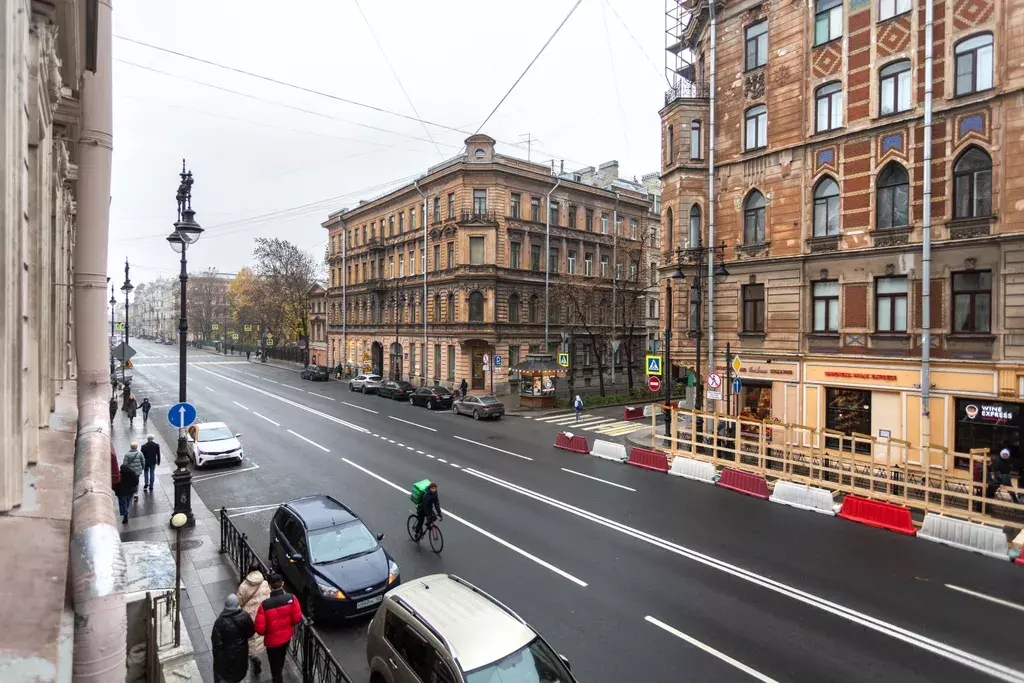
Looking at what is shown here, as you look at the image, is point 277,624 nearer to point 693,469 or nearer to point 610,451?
point 693,469

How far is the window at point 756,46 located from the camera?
23438mm

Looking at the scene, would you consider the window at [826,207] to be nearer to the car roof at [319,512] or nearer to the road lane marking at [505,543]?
the road lane marking at [505,543]

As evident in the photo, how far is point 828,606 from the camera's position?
9.67 metres

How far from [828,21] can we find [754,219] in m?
7.62

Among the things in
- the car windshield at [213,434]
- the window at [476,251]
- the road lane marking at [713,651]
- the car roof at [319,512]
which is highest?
the window at [476,251]

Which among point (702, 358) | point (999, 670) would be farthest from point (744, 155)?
point (999, 670)

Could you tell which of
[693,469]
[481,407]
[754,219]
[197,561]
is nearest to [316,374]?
[481,407]

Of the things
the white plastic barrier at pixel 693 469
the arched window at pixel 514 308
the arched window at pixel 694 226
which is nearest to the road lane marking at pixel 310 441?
the white plastic barrier at pixel 693 469

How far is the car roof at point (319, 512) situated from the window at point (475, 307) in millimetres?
30475

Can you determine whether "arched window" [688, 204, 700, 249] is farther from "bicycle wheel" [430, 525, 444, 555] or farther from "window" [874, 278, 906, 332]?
"bicycle wheel" [430, 525, 444, 555]

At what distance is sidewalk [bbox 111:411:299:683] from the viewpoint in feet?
27.3

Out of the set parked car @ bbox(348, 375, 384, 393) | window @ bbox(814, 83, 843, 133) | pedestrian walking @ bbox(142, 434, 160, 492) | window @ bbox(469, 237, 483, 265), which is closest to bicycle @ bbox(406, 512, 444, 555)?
pedestrian walking @ bbox(142, 434, 160, 492)

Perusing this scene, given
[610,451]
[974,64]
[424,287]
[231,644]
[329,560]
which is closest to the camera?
[231,644]

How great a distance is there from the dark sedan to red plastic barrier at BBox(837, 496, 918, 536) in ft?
94.3
